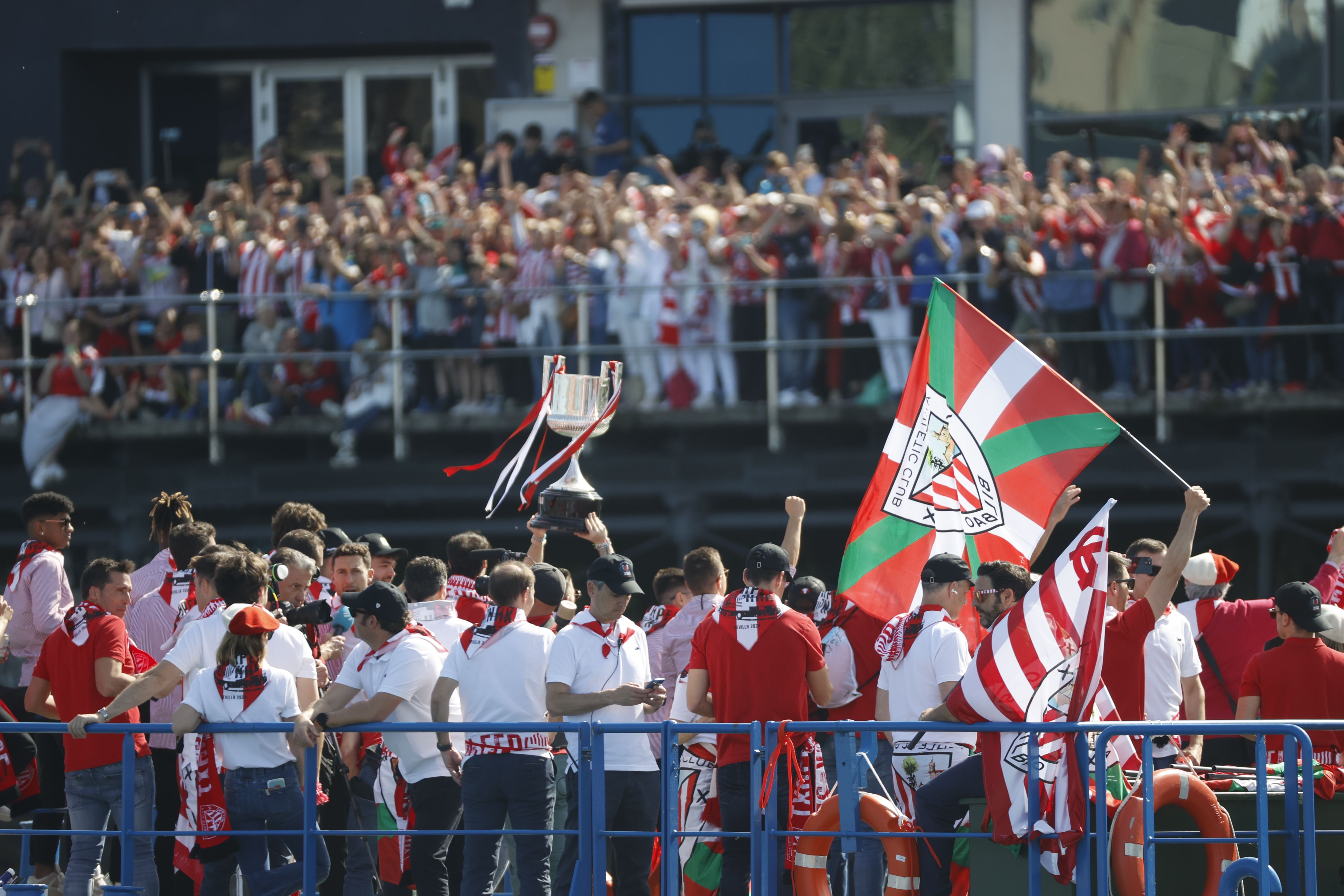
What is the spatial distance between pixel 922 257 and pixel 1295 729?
7.69 m

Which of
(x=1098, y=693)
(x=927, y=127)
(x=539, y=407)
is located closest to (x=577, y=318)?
(x=539, y=407)

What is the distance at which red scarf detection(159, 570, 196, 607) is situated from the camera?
8.68m

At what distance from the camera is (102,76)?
21.6 metres

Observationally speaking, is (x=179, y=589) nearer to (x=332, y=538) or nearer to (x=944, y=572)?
(x=332, y=538)

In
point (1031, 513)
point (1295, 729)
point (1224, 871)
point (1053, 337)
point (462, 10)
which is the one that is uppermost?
point (462, 10)

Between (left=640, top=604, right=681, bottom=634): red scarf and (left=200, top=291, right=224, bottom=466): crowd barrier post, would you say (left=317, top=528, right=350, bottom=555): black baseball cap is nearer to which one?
(left=640, top=604, right=681, bottom=634): red scarf

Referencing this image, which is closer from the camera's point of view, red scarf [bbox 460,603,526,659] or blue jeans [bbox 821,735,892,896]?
blue jeans [bbox 821,735,892,896]

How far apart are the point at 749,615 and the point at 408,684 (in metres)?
1.48

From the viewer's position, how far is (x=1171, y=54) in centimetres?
1897

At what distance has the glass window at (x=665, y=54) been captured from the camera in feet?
66.7

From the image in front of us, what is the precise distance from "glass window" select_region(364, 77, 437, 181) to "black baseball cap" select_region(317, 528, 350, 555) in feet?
40.9

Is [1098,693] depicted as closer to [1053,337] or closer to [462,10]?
[1053,337]

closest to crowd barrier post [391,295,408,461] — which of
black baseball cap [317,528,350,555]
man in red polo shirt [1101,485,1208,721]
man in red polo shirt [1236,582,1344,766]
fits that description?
black baseball cap [317,528,350,555]

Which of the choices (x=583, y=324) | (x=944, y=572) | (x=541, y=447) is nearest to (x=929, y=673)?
(x=944, y=572)
